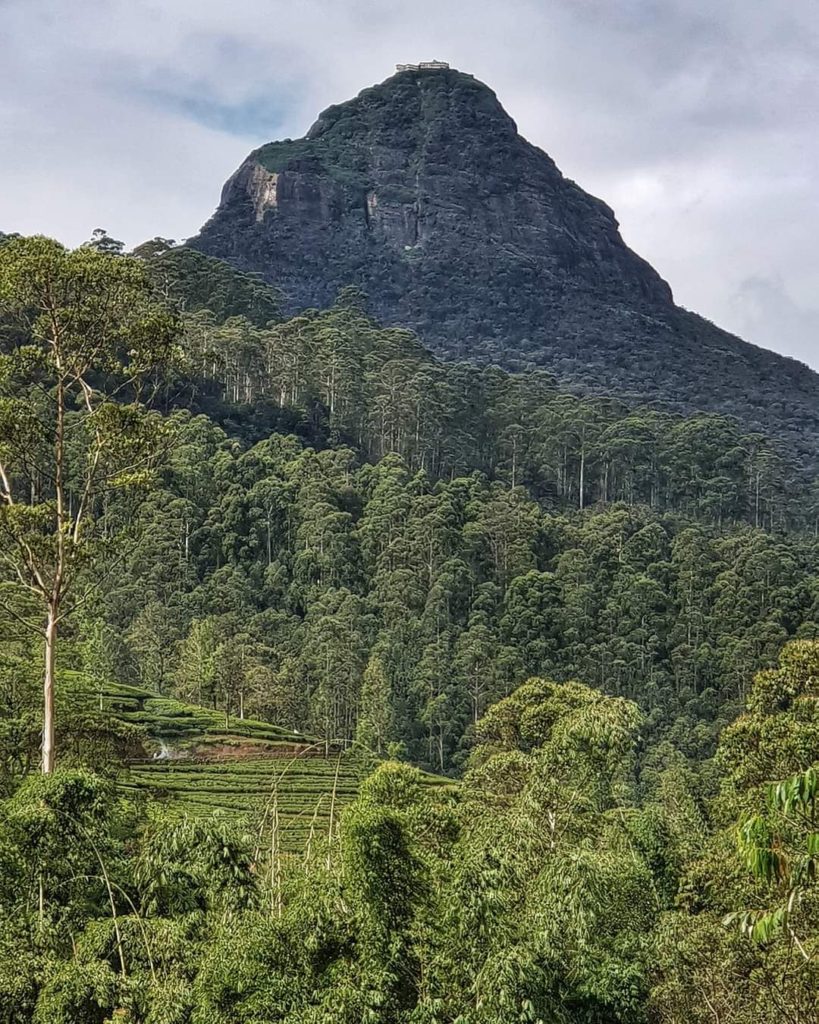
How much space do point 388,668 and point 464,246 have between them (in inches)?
4294

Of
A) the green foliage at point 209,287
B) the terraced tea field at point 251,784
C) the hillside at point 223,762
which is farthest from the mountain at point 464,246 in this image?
the terraced tea field at point 251,784

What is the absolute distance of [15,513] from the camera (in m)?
15.2

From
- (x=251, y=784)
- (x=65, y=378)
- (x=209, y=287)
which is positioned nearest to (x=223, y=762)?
(x=251, y=784)

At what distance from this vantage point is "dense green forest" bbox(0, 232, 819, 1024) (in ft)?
34.7

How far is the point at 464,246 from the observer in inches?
5920

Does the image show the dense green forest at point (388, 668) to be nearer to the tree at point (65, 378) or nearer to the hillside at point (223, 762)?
the tree at point (65, 378)

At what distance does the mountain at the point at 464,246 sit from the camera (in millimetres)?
132625

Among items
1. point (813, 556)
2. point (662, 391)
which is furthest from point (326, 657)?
point (662, 391)

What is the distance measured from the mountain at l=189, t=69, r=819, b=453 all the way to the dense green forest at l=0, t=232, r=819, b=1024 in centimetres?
3991

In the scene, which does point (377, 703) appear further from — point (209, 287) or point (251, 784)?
point (209, 287)

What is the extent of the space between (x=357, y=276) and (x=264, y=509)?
92.1 meters

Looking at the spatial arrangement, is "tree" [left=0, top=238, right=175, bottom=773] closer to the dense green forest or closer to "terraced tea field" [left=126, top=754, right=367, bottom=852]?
the dense green forest

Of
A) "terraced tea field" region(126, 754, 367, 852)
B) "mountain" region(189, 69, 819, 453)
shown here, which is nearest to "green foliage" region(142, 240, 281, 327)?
"mountain" region(189, 69, 819, 453)

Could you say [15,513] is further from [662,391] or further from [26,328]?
[662,391]
